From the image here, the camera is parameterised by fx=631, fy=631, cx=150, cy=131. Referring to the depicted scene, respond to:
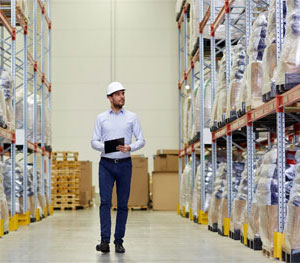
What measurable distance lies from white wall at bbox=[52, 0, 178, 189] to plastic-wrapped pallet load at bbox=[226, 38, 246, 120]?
507 inches

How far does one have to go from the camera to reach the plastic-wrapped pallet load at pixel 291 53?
5410 millimetres

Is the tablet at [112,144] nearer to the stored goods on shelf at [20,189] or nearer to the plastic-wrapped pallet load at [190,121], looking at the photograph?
the stored goods on shelf at [20,189]

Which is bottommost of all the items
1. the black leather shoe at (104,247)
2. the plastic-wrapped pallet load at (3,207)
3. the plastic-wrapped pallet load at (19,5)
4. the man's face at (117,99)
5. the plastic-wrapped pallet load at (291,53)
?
the black leather shoe at (104,247)

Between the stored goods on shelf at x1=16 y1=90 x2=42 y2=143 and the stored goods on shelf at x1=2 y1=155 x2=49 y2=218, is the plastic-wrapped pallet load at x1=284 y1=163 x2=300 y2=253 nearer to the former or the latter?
the stored goods on shelf at x1=2 y1=155 x2=49 y2=218

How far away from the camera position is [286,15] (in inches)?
230

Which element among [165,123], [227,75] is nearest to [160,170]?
[165,123]

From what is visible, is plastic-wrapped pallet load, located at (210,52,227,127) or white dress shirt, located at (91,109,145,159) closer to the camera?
white dress shirt, located at (91,109,145,159)

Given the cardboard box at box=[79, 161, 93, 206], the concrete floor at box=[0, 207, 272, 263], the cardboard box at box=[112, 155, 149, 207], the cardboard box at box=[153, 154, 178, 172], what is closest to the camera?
the concrete floor at box=[0, 207, 272, 263]

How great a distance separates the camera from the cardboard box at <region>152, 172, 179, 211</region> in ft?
54.1

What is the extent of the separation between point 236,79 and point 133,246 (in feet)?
8.21

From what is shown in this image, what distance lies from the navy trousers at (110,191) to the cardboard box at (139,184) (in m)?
10.6

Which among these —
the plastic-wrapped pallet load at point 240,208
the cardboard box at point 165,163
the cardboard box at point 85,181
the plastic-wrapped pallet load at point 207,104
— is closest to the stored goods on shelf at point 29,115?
the cardboard box at point 165,163

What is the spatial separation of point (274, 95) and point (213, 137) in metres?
4.20

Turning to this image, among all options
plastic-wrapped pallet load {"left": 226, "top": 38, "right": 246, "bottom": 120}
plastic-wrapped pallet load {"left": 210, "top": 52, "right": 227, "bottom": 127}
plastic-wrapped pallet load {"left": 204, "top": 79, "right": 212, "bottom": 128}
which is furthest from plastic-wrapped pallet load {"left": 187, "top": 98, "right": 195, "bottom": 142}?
plastic-wrapped pallet load {"left": 226, "top": 38, "right": 246, "bottom": 120}
